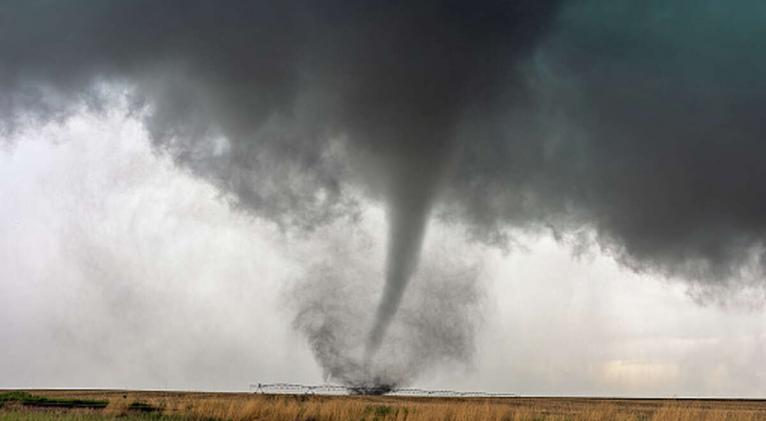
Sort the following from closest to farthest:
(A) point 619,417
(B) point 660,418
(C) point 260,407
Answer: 1. (B) point 660,418
2. (A) point 619,417
3. (C) point 260,407

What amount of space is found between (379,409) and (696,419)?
15.3 m

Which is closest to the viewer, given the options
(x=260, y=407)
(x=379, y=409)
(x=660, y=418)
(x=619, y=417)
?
(x=660, y=418)

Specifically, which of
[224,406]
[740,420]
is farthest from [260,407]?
[740,420]

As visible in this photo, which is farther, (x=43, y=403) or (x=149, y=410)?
(x=43, y=403)

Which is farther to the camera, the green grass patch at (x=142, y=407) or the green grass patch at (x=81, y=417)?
the green grass patch at (x=142, y=407)

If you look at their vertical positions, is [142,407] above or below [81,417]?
above

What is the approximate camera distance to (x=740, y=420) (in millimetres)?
31656

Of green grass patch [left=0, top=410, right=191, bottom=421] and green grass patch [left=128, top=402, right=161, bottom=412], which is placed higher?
green grass patch [left=128, top=402, right=161, bottom=412]

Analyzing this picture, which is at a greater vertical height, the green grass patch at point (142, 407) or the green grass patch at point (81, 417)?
the green grass patch at point (142, 407)

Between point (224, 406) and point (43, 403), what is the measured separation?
13.0 m

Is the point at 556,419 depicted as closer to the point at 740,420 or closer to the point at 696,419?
the point at 696,419

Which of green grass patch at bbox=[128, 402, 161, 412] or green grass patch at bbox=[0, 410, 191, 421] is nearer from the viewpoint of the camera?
green grass patch at bbox=[0, 410, 191, 421]

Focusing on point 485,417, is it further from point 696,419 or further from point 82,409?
point 82,409

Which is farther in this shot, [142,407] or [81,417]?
[142,407]
